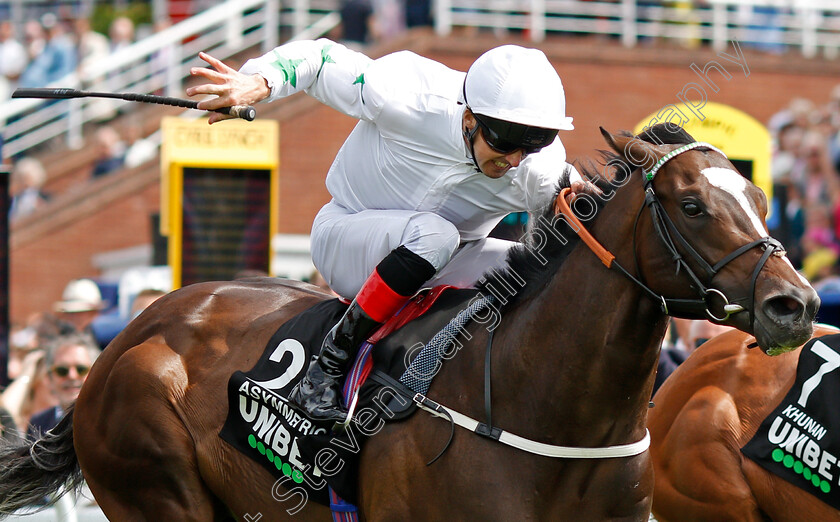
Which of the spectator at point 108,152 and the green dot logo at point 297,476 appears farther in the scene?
the spectator at point 108,152

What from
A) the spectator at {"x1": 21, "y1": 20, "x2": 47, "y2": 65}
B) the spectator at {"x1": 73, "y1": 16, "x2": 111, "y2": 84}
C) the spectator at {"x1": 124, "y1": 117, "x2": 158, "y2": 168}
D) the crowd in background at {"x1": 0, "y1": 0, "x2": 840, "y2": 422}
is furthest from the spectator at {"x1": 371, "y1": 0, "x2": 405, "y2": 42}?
the spectator at {"x1": 21, "y1": 20, "x2": 47, "y2": 65}

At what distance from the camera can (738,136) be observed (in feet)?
25.0

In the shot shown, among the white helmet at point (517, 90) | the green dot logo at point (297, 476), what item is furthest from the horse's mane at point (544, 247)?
the green dot logo at point (297, 476)

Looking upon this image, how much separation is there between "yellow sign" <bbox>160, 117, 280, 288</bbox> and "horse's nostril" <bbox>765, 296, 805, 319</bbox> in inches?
216

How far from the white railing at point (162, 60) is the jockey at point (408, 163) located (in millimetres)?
11025

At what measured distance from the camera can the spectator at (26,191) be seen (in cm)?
1494

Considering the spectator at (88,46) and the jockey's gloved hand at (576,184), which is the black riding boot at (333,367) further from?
the spectator at (88,46)

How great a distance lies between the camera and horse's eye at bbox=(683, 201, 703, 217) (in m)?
3.35

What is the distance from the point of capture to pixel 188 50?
15594 millimetres

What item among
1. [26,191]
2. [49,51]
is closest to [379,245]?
[26,191]

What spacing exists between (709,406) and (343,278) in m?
1.73

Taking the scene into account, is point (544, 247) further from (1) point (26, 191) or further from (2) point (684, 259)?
(1) point (26, 191)

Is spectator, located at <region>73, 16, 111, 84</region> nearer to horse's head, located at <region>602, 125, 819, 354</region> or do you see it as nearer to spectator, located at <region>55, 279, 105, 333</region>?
spectator, located at <region>55, 279, 105, 333</region>

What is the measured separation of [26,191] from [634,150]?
1286 centimetres
